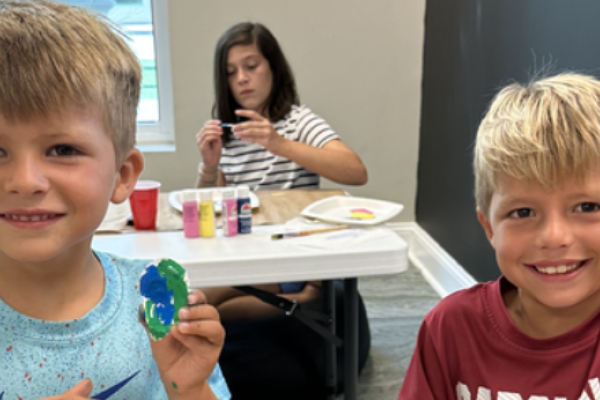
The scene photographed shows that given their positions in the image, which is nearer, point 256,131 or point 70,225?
point 70,225

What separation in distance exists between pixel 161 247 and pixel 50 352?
0.62 metres

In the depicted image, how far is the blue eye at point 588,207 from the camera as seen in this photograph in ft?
2.85

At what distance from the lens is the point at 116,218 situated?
164cm

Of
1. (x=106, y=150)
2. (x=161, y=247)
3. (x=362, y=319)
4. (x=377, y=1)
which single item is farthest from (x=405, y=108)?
(x=106, y=150)

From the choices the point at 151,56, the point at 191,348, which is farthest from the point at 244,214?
the point at 151,56

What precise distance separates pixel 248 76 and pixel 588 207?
62.0 inches

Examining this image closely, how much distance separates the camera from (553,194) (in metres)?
0.86

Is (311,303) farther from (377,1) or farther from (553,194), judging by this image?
(377,1)

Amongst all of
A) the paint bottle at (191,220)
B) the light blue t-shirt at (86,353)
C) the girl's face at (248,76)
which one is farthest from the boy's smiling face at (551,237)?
the girl's face at (248,76)

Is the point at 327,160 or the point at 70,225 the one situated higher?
the point at 70,225

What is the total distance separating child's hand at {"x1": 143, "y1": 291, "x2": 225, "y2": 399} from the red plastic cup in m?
0.77

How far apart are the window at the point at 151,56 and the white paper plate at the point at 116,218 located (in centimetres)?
136

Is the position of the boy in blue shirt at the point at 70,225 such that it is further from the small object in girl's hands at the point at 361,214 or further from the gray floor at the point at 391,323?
the gray floor at the point at 391,323

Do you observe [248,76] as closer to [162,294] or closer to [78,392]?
[162,294]
